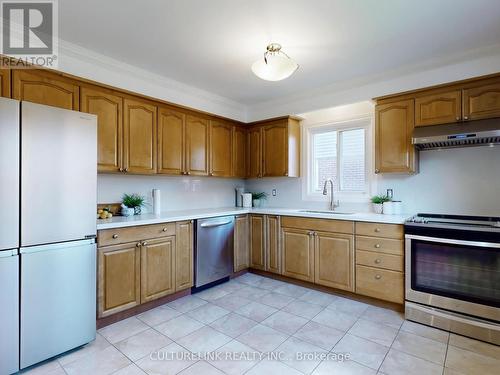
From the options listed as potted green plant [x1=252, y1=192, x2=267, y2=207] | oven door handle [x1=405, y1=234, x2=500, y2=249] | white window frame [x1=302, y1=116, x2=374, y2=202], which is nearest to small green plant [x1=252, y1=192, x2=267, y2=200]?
potted green plant [x1=252, y1=192, x2=267, y2=207]

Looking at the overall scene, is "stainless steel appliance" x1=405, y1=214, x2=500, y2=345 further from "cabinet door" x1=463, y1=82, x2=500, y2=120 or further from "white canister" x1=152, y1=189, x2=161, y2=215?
"white canister" x1=152, y1=189, x2=161, y2=215

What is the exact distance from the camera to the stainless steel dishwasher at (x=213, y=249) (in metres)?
3.22

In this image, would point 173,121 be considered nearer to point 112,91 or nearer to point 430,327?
point 112,91

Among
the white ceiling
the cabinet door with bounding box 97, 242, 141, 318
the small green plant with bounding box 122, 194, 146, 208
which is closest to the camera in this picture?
the white ceiling

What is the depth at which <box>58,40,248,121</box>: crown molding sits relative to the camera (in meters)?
2.62

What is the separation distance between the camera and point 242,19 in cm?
216

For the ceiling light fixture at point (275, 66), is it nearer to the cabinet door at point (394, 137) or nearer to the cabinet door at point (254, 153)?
the cabinet door at point (394, 137)

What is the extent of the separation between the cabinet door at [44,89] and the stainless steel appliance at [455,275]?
3.38 meters

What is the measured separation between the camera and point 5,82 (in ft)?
7.01

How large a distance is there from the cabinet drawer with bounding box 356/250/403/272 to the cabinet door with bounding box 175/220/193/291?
6.17ft

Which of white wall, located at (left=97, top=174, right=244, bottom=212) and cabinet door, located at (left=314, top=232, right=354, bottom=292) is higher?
white wall, located at (left=97, top=174, right=244, bottom=212)

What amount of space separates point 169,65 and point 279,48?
1.26 m

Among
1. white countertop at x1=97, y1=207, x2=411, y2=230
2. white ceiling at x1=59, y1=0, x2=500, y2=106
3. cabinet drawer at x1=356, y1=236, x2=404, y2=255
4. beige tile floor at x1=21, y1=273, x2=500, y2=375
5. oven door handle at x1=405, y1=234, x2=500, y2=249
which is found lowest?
beige tile floor at x1=21, y1=273, x2=500, y2=375

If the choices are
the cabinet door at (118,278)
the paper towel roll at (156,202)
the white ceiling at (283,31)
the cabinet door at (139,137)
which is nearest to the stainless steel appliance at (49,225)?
the cabinet door at (118,278)
